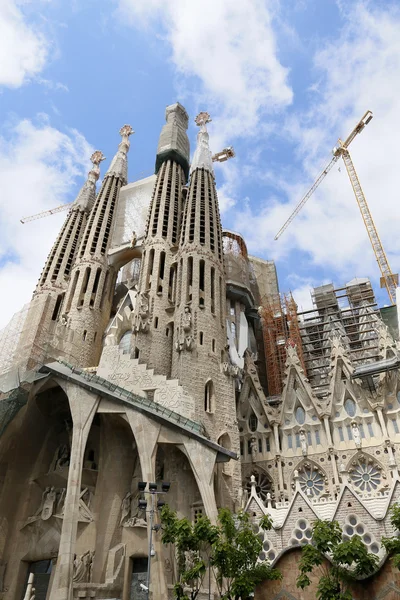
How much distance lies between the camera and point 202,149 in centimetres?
3891

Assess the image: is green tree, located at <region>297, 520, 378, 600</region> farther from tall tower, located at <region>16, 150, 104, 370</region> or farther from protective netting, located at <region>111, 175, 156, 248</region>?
protective netting, located at <region>111, 175, 156, 248</region>

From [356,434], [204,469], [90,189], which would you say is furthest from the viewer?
[90,189]

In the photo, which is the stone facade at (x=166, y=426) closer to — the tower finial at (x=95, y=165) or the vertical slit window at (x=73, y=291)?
the vertical slit window at (x=73, y=291)

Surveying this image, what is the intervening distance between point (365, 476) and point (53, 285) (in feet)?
81.4

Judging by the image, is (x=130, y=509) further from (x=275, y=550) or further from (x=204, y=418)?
(x=275, y=550)

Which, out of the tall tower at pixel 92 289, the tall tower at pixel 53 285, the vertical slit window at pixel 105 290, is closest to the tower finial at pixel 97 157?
the tall tower at pixel 53 285

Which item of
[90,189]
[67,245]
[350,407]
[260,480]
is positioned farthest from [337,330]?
[90,189]

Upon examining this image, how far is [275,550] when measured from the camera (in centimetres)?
1631

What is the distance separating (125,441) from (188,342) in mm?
5853

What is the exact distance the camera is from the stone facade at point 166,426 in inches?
695

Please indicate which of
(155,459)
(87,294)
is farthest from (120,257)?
(155,459)

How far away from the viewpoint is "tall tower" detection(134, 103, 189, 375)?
86.2 feet

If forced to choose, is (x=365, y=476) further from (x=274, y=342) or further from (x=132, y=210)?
(x=132, y=210)

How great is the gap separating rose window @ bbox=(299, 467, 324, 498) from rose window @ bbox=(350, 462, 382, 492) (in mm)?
1666
